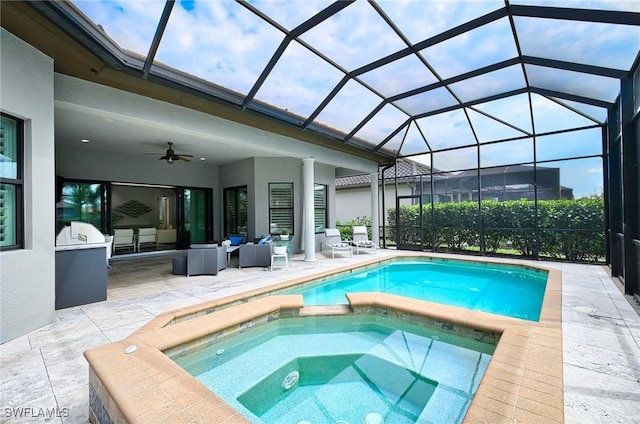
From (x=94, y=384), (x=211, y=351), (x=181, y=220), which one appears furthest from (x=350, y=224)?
(x=94, y=384)

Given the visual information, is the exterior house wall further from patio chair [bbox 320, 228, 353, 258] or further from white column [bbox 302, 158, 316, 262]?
white column [bbox 302, 158, 316, 262]

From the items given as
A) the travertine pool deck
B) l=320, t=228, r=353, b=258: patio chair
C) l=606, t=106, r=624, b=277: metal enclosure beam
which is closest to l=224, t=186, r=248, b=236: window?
l=320, t=228, r=353, b=258: patio chair

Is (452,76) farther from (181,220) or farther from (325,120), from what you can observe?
(181,220)

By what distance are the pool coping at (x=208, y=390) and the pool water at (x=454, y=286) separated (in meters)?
1.11

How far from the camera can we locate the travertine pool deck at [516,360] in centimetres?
201

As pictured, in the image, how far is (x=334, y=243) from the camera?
10.0 m

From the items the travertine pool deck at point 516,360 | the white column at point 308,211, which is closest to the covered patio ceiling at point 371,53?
the white column at point 308,211

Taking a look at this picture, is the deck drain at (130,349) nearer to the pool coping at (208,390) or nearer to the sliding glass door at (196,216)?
the pool coping at (208,390)

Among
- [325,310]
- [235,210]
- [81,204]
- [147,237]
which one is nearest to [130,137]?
[81,204]

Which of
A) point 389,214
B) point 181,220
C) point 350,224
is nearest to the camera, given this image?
point 181,220

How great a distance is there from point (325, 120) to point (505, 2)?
13.6ft

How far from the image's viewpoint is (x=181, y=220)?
10.7m

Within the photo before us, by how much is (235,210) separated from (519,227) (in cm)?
928

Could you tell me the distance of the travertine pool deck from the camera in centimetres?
201
